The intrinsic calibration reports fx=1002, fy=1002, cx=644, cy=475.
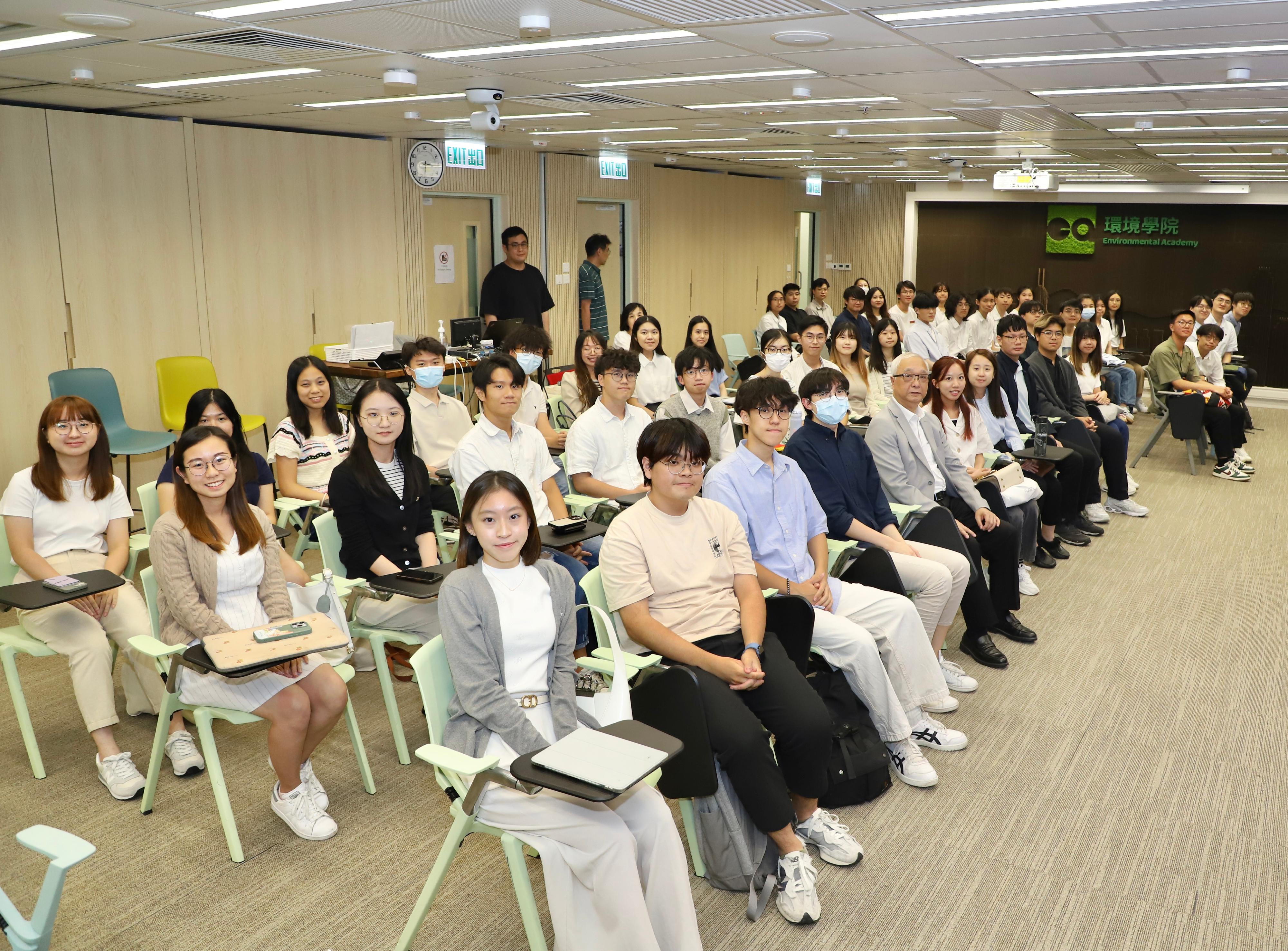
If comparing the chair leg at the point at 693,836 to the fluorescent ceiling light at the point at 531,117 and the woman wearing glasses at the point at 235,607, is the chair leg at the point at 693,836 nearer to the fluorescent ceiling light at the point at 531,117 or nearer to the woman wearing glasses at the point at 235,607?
the woman wearing glasses at the point at 235,607

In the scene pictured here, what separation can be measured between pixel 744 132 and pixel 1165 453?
18.2 ft

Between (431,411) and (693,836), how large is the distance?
3.42 m

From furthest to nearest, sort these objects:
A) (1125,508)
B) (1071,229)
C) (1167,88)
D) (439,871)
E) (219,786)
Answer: (1071,229) < (1125,508) < (1167,88) < (219,786) < (439,871)

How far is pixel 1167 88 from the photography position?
5.70 meters

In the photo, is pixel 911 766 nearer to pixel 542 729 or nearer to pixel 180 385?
pixel 542 729

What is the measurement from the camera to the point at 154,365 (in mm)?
7691

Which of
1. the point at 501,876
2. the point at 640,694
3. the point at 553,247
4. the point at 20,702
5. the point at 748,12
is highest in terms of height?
the point at 748,12

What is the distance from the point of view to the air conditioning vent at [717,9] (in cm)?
382

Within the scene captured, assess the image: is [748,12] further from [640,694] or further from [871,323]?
[871,323]

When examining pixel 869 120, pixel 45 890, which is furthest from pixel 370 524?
pixel 869 120

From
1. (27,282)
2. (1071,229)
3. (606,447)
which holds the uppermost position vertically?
(1071,229)

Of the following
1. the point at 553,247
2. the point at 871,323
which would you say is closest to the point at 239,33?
the point at 553,247

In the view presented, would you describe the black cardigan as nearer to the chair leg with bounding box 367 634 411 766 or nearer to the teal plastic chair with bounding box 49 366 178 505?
the chair leg with bounding box 367 634 411 766

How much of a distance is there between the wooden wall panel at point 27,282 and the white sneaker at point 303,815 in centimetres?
470
